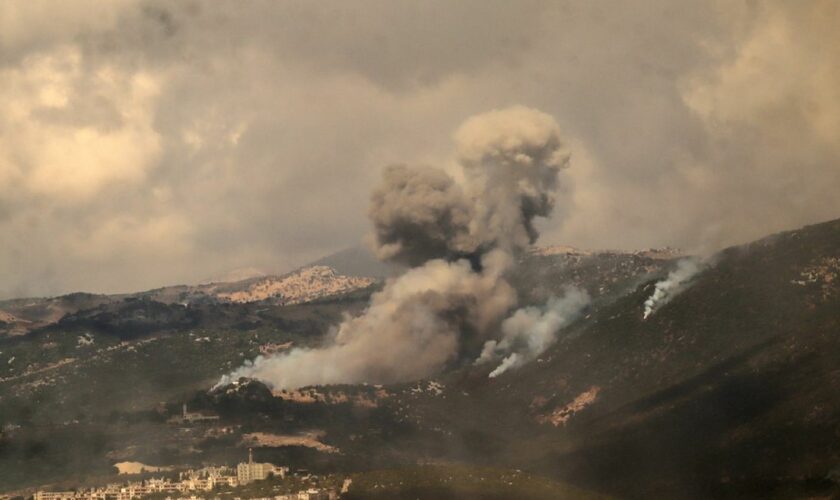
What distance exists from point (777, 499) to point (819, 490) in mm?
6467

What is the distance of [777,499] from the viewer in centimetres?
19962

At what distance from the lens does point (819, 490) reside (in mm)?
196125
